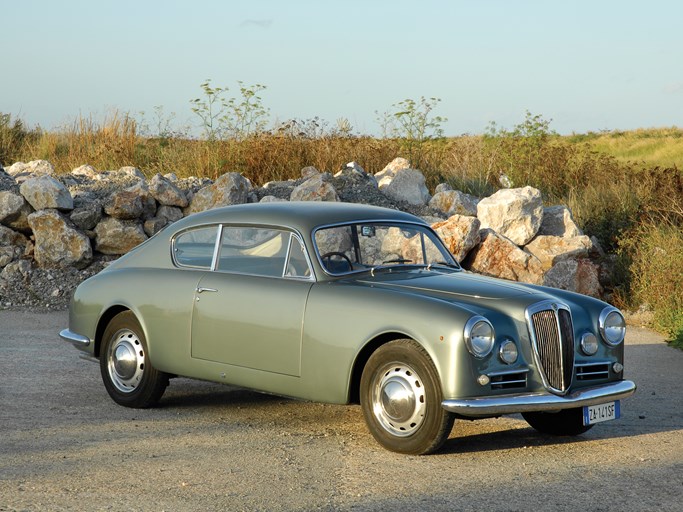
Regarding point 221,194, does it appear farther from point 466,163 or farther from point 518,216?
point 466,163

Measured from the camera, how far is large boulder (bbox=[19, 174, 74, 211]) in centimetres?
1558

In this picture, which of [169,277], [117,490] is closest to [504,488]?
[117,490]

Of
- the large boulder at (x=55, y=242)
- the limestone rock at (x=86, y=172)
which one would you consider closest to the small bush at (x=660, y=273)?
the large boulder at (x=55, y=242)

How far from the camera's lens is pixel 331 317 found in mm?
7367

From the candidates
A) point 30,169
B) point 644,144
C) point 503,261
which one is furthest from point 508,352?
point 644,144

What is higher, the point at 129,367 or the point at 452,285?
the point at 452,285

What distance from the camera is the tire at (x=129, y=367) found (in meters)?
8.58

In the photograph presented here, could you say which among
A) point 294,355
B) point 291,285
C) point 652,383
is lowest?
point 652,383

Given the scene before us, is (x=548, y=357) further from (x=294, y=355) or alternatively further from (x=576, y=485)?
(x=294, y=355)

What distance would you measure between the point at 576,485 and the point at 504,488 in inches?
18.3

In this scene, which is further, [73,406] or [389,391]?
[73,406]

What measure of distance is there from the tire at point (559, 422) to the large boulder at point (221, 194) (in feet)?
29.8

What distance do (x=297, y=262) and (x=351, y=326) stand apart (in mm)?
A: 856

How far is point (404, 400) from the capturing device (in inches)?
→ 274
